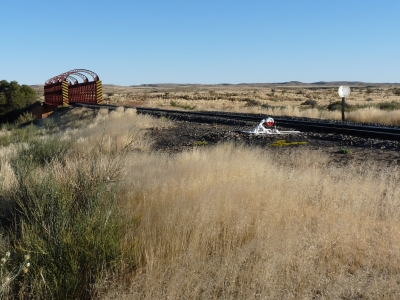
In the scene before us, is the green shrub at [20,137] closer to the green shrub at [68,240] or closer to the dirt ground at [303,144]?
the dirt ground at [303,144]

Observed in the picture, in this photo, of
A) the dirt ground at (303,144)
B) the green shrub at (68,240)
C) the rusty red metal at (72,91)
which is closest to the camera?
the green shrub at (68,240)

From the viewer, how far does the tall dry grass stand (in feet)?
14.4

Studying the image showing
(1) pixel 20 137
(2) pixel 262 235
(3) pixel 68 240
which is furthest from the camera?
(1) pixel 20 137

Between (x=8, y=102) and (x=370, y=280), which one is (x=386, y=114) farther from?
(x=8, y=102)

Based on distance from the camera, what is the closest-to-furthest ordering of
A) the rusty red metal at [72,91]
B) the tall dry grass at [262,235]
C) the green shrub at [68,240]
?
the tall dry grass at [262,235] → the green shrub at [68,240] → the rusty red metal at [72,91]

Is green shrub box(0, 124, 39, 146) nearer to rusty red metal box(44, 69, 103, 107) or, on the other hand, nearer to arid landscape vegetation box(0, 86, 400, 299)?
arid landscape vegetation box(0, 86, 400, 299)

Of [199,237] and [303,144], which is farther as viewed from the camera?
[303,144]

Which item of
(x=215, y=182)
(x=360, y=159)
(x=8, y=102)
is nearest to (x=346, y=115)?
(x=360, y=159)

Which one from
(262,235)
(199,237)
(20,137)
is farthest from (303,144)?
(20,137)

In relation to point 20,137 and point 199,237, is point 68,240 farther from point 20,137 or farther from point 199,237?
point 20,137

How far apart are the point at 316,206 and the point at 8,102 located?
198 ft

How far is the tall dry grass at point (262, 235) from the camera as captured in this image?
4395mm

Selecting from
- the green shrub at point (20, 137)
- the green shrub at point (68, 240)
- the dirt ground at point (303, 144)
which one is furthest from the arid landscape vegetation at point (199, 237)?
the green shrub at point (20, 137)

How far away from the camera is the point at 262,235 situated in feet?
17.0
